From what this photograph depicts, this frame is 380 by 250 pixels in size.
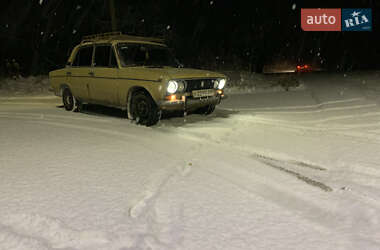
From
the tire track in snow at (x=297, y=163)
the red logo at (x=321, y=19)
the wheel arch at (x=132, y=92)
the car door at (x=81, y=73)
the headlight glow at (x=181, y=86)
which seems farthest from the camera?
the red logo at (x=321, y=19)

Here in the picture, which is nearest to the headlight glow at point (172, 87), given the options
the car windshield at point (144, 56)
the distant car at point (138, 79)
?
the distant car at point (138, 79)

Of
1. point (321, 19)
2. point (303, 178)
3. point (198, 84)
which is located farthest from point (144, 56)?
point (321, 19)

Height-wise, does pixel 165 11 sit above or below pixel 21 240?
above

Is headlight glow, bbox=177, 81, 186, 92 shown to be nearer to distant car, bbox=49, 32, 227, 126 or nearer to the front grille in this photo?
distant car, bbox=49, 32, 227, 126

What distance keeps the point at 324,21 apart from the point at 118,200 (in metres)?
32.0

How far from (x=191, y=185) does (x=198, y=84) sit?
3834 mm

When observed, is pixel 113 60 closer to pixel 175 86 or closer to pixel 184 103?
pixel 175 86

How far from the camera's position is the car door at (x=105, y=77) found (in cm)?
780

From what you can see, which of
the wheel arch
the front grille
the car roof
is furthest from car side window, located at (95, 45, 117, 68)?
the front grille

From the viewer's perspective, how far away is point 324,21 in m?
31.4

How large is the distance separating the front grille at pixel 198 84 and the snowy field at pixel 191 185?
2.56 feet

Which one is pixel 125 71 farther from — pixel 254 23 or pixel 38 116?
pixel 254 23

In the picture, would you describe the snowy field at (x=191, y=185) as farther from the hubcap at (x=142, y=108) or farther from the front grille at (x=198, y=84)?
the front grille at (x=198, y=84)

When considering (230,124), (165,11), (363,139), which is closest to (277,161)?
(363,139)
